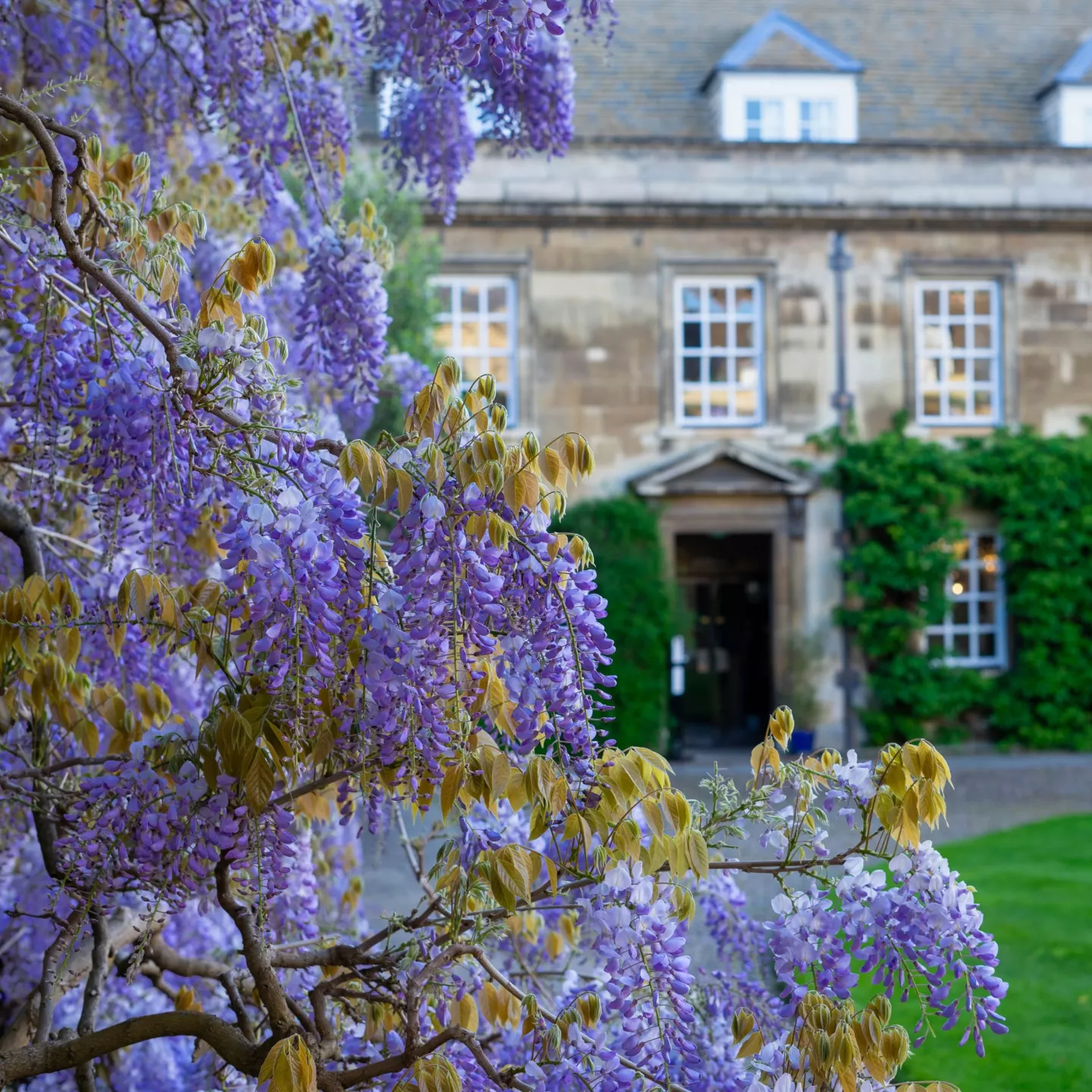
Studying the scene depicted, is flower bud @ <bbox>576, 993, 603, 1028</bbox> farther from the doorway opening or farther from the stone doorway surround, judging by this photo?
the doorway opening

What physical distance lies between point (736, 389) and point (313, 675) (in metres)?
12.1

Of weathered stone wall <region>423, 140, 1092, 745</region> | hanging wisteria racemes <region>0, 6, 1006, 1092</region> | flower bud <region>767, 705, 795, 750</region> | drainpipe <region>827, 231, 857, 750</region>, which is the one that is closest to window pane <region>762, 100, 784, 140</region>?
weathered stone wall <region>423, 140, 1092, 745</region>

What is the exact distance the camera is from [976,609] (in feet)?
45.4

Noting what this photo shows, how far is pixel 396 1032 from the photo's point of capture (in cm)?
251

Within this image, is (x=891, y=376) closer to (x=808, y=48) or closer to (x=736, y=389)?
(x=736, y=389)

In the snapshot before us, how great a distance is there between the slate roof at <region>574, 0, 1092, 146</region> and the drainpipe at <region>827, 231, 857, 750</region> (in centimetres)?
126

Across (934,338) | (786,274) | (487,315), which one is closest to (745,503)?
(786,274)

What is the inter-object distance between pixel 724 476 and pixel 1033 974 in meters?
8.46

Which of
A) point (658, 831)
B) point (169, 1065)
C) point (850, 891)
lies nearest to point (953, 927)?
point (850, 891)

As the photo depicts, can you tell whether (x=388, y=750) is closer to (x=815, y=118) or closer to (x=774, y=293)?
(x=774, y=293)

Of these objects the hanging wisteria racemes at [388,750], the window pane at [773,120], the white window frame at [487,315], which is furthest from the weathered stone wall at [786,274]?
the hanging wisteria racemes at [388,750]

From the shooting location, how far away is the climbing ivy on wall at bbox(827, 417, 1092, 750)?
13.1 metres

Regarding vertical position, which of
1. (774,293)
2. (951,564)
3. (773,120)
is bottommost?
(951,564)

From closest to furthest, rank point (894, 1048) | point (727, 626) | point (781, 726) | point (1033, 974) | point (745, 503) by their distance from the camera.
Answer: point (894, 1048) → point (781, 726) → point (1033, 974) → point (745, 503) → point (727, 626)
